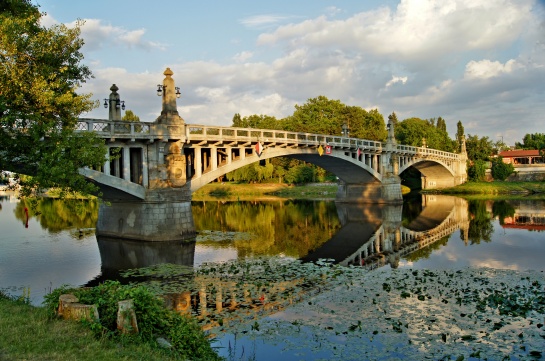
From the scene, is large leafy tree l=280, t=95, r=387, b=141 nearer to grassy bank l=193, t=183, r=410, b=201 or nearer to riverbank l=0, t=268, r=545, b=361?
grassy bank l=193, t=183, r=410, b=201

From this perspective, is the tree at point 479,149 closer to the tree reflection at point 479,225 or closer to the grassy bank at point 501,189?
the grassy bank at point 501,189

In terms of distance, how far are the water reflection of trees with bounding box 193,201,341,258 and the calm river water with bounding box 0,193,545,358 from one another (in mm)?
87

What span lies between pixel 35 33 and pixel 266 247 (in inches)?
731

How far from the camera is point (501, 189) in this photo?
79.9 metres

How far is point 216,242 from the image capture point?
108 ft

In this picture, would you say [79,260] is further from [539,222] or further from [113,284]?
[539,222]

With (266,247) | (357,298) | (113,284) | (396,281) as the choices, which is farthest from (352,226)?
(113,284)

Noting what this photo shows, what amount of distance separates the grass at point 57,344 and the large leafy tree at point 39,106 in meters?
7.52

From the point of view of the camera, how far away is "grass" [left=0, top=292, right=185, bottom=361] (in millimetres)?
8414

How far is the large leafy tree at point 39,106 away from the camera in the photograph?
1630 cm

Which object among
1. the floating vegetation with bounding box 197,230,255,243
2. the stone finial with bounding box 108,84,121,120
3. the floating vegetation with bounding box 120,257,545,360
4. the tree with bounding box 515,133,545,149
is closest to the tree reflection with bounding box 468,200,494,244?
the floating vegetation with bounding box 120,257,545,360

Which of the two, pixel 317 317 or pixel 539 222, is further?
pixel 539 222

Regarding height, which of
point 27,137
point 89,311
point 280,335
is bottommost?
point 280,335

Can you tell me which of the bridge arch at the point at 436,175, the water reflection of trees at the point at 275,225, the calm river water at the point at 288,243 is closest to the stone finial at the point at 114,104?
the calm river water at the point at 288,243
